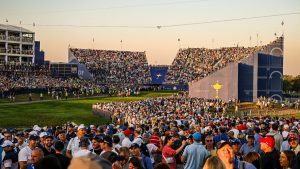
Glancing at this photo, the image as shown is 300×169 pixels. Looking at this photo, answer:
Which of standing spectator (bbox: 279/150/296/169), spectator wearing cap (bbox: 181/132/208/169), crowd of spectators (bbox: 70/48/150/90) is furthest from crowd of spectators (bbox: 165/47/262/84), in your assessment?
standing spectator (bbox: 279/150/296/169)

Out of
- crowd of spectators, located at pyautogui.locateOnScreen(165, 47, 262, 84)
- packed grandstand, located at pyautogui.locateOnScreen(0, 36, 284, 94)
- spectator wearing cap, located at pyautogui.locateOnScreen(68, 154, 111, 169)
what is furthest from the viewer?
crowd of spectators, located at pyautogui.locateOnScreen(165, 47, 262, 84)

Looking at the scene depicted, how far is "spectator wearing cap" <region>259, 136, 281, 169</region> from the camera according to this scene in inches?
348

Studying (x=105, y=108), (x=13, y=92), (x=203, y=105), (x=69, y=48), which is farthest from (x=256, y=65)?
(x=69, y=48)

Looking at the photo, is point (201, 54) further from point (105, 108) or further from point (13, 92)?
point (105, 108)

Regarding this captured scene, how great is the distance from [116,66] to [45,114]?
60637 millimetres

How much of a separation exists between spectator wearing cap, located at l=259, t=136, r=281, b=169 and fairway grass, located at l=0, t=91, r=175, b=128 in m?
29.4

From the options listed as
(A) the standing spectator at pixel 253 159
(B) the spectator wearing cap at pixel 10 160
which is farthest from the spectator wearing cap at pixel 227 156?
(B) the spectator wearing cap at pixel 10 160

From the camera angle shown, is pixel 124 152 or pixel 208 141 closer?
pixel 124 152

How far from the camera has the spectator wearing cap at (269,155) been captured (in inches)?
348

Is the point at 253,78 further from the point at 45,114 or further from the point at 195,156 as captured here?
the point at 195,156

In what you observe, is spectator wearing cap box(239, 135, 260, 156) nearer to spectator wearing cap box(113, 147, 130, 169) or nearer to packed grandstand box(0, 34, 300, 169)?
packed grandstand box(0, 34, 300, 169)

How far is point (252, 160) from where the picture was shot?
8070 mm

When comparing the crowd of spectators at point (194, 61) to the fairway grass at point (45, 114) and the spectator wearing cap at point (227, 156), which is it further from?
the spectator wearing cap at point (227, 156)

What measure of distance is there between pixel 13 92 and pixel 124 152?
5484 cm
